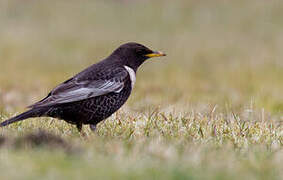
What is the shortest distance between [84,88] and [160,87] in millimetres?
7175

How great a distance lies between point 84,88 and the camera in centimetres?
A: 638

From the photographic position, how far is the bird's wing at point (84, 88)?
622 centimetres

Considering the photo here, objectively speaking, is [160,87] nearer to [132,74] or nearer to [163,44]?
[163,44]

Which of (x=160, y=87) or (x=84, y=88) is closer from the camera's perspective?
(x=84, y=88)

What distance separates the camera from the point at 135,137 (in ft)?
19.0

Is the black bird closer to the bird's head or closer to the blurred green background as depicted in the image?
the bird's head

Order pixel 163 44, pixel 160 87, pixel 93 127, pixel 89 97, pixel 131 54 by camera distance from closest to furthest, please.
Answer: pixel 89 97, pixel 93 127, pixel 131 54, pixel 160 87, pixel 163 44

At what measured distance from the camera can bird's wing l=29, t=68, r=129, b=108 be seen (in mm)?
6219

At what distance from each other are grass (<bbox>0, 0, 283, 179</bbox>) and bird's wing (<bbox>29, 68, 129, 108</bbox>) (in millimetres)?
350

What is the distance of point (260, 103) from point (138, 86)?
3101 mm

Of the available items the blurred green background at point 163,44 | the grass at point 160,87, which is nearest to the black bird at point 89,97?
the grass at point 160,87

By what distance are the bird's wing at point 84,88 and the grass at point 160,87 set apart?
0.35m

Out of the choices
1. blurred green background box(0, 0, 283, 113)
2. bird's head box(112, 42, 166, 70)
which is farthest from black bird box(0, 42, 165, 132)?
blurred green background box(0, 0, 283, 113)

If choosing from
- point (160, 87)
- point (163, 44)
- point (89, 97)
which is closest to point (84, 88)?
point (89, 97)
